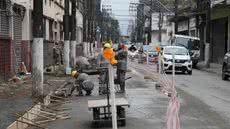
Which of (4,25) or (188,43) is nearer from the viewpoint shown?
(4,25)

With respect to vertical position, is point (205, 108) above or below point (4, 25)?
below

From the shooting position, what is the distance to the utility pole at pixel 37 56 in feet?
57.0

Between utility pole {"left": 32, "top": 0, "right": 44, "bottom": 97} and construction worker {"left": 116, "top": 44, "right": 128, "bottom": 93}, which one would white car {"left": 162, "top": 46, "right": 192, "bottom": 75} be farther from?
utility pole {"left": 32, "top": 0, "right": 44, "bottom": 97}

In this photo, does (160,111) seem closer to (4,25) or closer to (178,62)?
(4,25)

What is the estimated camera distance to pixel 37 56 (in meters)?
17.6

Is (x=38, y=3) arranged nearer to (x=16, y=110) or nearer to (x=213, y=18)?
(x=16, y=110)

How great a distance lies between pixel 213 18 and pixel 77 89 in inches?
1372

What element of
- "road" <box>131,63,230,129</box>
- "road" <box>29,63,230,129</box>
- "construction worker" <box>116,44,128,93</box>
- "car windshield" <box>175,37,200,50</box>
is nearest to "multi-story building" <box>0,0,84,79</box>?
"construction worker" <box>116,44,128,93</box>

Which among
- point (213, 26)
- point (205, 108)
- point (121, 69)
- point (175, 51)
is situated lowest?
point (205, 108)

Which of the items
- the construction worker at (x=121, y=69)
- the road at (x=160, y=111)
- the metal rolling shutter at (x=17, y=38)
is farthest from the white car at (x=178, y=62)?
the construction worker at (x=121, y=69)

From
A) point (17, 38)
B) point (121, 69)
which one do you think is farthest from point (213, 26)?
point (121, 69)

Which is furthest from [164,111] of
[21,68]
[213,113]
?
[21,68]

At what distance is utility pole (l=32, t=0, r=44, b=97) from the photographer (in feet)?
57.0

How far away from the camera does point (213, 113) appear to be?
14.3 meters
